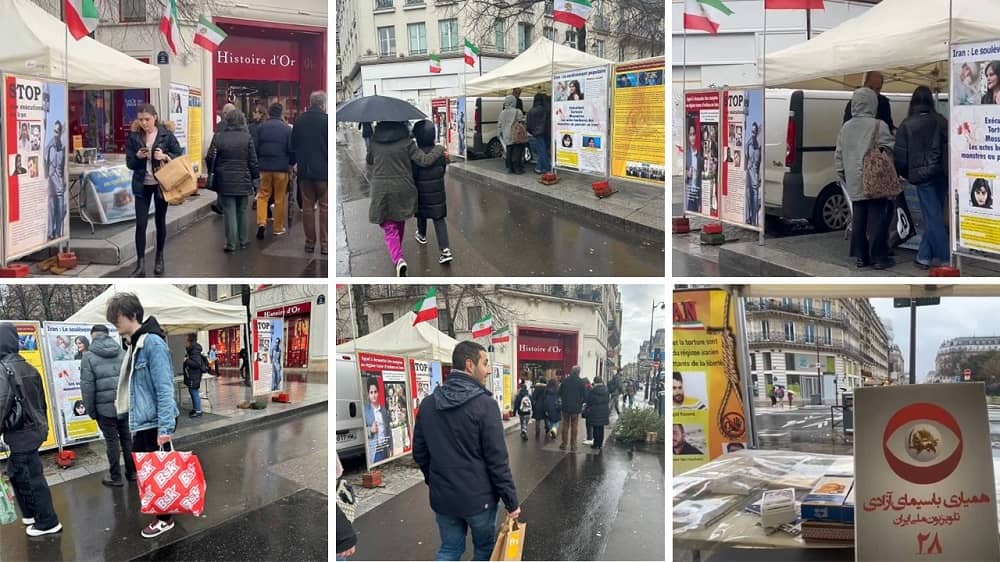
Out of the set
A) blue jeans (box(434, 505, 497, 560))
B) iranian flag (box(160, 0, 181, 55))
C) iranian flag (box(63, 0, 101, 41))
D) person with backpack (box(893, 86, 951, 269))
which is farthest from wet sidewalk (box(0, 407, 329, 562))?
iranian flag (box(160, 0, 181, 55))

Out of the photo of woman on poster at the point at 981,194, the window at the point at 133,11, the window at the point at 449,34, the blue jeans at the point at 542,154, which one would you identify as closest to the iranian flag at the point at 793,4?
the photo of woman on poster at the point at 981,194

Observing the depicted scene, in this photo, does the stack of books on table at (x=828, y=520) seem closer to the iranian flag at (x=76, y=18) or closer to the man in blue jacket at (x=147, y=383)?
the man in blue jacket at (x=147, y=383)

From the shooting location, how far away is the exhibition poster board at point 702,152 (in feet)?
24.2

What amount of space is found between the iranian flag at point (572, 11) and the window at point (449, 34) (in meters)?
1.72

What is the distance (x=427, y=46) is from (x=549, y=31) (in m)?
5.47

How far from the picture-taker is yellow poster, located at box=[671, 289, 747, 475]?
4980mm

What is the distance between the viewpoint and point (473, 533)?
405cm

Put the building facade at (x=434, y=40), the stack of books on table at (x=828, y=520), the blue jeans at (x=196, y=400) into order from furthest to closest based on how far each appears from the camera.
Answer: the blue jeans at (x=196, y=400) → the building facade at (x=434, y=40) → the stack of books on table at (x=828, y=520)

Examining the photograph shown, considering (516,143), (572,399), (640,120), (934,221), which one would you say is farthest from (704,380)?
(516,143)

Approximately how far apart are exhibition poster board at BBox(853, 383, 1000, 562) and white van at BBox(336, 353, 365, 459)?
8.41ft

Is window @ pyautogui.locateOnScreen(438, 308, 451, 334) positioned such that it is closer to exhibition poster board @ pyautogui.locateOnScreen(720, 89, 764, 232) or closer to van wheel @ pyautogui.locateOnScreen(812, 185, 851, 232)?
exhibition poster board @ pyautogui.locateOnScreen(720, 89, 764, 232)

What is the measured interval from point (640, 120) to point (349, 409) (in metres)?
4.83

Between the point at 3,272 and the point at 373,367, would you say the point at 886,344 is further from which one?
the point at 3,272

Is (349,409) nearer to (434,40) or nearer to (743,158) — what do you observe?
(743,158)
